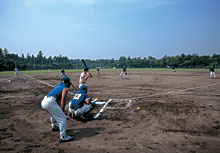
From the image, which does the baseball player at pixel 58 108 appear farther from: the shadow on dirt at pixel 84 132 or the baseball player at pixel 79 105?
the baseball player at pixel 79 105

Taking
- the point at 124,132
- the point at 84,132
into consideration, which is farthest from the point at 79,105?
the point at 124,132

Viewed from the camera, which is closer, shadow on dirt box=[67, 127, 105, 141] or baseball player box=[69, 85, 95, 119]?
shadow on dirt box=[67, 127, 105, 141]

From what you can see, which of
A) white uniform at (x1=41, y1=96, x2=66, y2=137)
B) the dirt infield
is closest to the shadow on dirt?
the dirt infield

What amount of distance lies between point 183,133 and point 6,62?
8739 centimetres

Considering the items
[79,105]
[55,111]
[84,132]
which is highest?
[55,111]

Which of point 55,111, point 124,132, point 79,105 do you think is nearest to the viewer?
point 55,111

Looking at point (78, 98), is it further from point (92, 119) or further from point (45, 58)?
point (45, 58)

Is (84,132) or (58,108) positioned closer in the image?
(58,108)

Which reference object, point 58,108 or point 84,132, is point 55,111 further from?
point 84,132

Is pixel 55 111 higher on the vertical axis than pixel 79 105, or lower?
higher

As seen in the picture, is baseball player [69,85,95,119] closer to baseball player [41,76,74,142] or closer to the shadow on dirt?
the shadow on dirt

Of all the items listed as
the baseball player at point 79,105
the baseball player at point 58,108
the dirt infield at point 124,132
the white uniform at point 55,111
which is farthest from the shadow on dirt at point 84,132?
the baseball player at point 79,105

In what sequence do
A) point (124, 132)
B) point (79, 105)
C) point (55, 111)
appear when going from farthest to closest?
point (79, 105) → point (124, 132) → point (55, 111)

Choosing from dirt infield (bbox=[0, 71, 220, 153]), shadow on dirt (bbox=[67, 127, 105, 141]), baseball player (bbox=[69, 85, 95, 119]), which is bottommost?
shadow on dirt (bbox=[67, 127, 105, 141])
